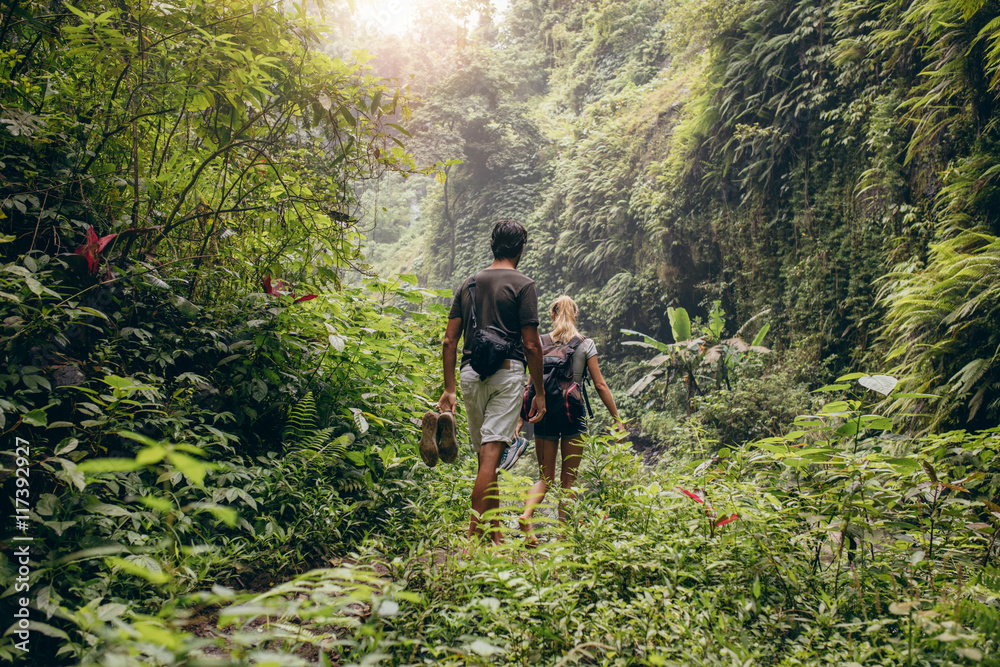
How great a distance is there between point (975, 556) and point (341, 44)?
39618 millimetres

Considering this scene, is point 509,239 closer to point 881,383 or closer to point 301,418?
point 301,418

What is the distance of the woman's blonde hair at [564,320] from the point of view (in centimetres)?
489

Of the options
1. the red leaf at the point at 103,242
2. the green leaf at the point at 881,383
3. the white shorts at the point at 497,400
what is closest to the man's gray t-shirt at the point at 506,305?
the white shorts at the point at 497,400

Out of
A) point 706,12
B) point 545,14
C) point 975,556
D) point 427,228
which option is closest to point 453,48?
point 545,14

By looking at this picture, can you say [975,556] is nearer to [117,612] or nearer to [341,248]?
[117,612]

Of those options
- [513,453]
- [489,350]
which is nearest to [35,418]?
[489,350]

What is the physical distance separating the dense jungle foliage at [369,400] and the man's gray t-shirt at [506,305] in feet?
2.64

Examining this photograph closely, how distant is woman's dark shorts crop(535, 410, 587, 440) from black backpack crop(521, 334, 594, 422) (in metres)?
0.02

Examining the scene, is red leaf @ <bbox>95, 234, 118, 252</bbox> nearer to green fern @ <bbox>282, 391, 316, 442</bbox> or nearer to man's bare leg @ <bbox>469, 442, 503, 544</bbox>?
green fern @ <bbox>282, 391, 316, 442</bbox>

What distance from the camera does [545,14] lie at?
1052 inches

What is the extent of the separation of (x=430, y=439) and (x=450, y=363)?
1.87ft

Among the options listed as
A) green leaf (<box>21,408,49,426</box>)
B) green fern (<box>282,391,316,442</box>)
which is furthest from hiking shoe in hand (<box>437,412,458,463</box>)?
green leaf (<box>21,408,49,426</box>)

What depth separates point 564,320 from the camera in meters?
5.00

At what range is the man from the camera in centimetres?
354
